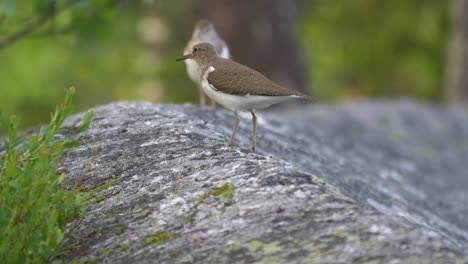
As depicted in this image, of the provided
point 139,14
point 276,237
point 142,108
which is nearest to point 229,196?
point 276,237

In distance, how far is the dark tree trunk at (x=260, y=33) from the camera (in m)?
13.8

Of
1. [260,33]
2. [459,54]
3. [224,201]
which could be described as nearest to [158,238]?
[224,201]

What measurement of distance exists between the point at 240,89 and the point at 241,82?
0.21ft

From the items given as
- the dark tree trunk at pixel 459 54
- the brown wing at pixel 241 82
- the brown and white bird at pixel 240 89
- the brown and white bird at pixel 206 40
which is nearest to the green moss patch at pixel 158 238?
the brown and white bird at pixel 240 89

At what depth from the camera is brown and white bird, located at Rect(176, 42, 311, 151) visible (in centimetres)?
484

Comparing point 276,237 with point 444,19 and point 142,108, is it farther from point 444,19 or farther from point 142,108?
point 444,19

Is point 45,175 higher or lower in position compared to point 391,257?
higher

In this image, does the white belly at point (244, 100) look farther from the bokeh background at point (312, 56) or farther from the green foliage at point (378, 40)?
the green foliage at point (378, 40)

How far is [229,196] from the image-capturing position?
396cm

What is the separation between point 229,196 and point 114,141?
1345 mm

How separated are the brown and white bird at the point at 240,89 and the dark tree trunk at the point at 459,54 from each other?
12.5 m

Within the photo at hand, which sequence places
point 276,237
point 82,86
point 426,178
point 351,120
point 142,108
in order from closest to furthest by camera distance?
point 276,237 → point 142,108 → point 426,178 → point 351,120 → point 82,86

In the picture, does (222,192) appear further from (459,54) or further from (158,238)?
(459,54)

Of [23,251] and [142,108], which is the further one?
[142,108]
